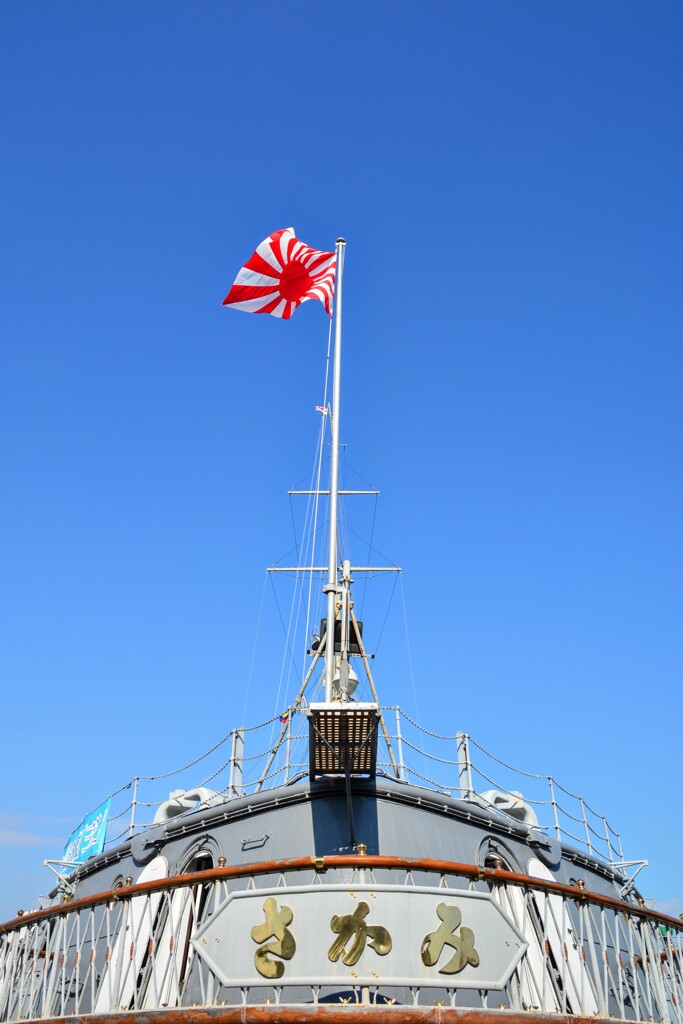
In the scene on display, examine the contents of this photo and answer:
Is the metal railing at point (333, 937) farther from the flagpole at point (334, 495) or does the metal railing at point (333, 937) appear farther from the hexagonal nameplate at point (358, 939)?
the flagpole at point (334, 495)

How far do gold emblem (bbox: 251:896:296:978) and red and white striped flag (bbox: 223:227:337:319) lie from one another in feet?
37.1

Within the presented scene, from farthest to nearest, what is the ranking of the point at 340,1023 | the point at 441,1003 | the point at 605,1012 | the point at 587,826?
the point at 587,826 < the point at 605,1012 < the point at 441,1003 < the point at 340,1023

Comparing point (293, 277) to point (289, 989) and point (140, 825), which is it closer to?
point (140, 825)

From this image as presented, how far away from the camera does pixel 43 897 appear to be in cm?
1725

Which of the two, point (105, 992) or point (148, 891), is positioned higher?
point (148, 891)

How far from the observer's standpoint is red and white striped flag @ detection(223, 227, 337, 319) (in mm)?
15445

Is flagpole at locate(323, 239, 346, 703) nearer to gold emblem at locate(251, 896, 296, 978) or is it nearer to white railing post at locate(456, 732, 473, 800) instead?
white railing post at locate(456, 732, 473, 800)

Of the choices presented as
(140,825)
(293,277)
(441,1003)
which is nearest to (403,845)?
(441,1003)

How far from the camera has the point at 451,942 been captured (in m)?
6.64

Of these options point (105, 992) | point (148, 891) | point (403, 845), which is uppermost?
point (403, 845)

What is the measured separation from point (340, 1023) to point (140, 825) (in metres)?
7.80

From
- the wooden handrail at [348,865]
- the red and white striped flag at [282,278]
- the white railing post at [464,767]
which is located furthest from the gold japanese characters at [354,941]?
the red and white striped flag at [282,278]

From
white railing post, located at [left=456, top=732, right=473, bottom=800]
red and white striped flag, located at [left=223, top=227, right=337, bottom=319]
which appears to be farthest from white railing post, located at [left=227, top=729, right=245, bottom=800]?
red and white striped flag, located at [left=223, top=227, right=337, bottom=319]

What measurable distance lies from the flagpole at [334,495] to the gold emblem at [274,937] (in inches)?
153
